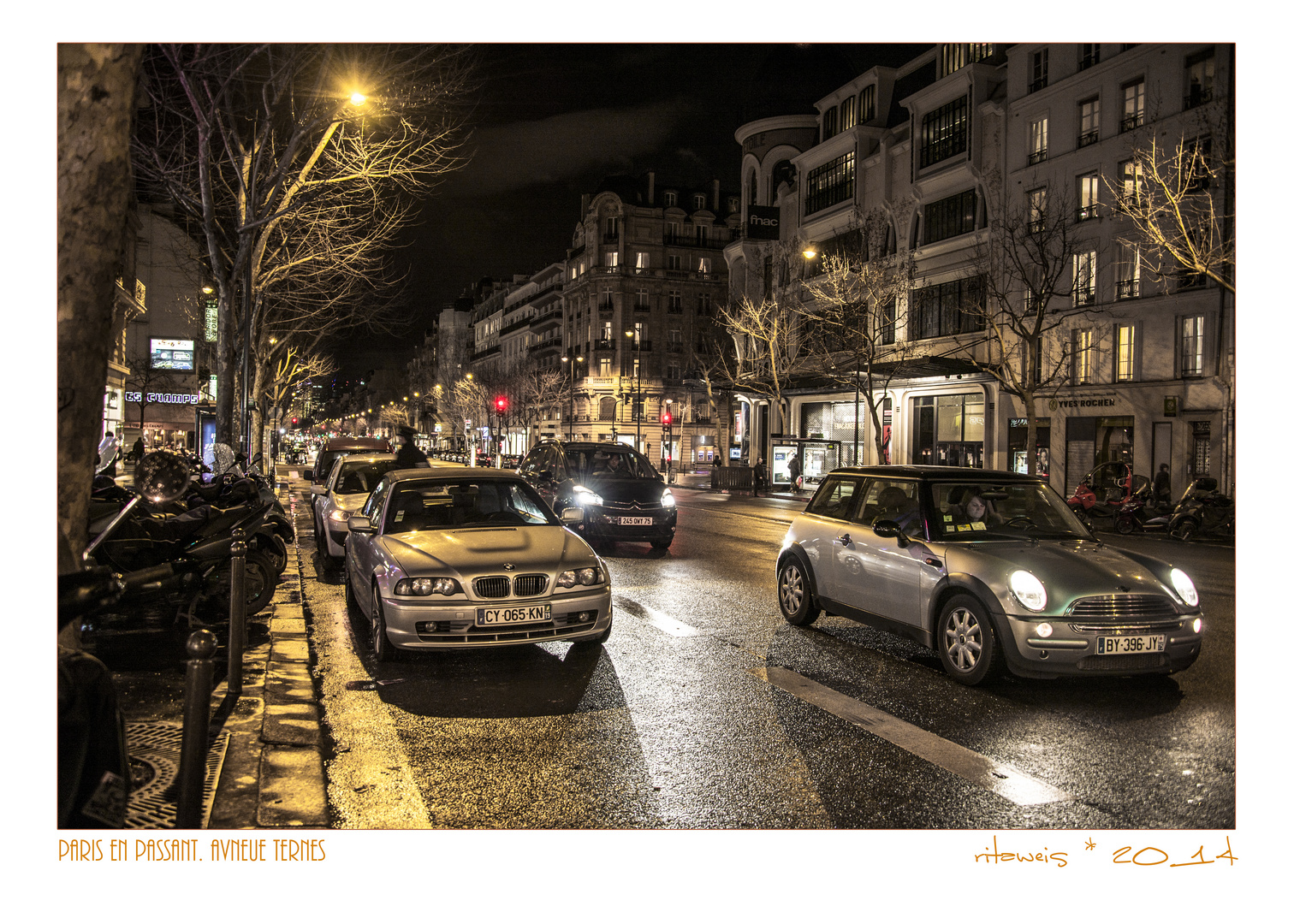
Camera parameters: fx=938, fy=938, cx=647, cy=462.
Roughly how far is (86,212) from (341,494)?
9.09 m

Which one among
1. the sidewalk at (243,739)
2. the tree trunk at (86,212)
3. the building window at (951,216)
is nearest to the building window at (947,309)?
the building window at (951,216)

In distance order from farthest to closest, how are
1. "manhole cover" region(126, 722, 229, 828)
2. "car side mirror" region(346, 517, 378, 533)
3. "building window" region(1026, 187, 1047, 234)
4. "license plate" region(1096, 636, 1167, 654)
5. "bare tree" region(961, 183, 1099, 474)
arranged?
"building window" region(1026, 187, 1047, 234) → "bare tree" region(961, 183, 1099, 474) → "car side mirror" region(346, 517, 378, 533) → "license plate" region(1096, 636, 1167, 654) → "manhole cover" region(126, 722, 229, 828)

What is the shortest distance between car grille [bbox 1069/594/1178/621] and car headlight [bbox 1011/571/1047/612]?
0.61 ft

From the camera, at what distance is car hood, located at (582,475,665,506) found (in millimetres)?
14742

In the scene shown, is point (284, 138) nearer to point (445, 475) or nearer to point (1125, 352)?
point (445, 475)

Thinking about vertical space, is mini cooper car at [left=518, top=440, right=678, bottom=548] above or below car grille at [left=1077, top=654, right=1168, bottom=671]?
above

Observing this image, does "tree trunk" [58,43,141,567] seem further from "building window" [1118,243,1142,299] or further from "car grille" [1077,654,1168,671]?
"building window" [1118,243,1142,299]

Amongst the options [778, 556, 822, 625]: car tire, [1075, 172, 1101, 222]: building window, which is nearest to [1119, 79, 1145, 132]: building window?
[1075, 172, 1101, 222]: building window

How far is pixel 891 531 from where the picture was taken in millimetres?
7070

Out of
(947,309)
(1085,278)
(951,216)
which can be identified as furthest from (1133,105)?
(947,309)

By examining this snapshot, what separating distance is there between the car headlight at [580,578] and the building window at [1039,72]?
30262 mm
